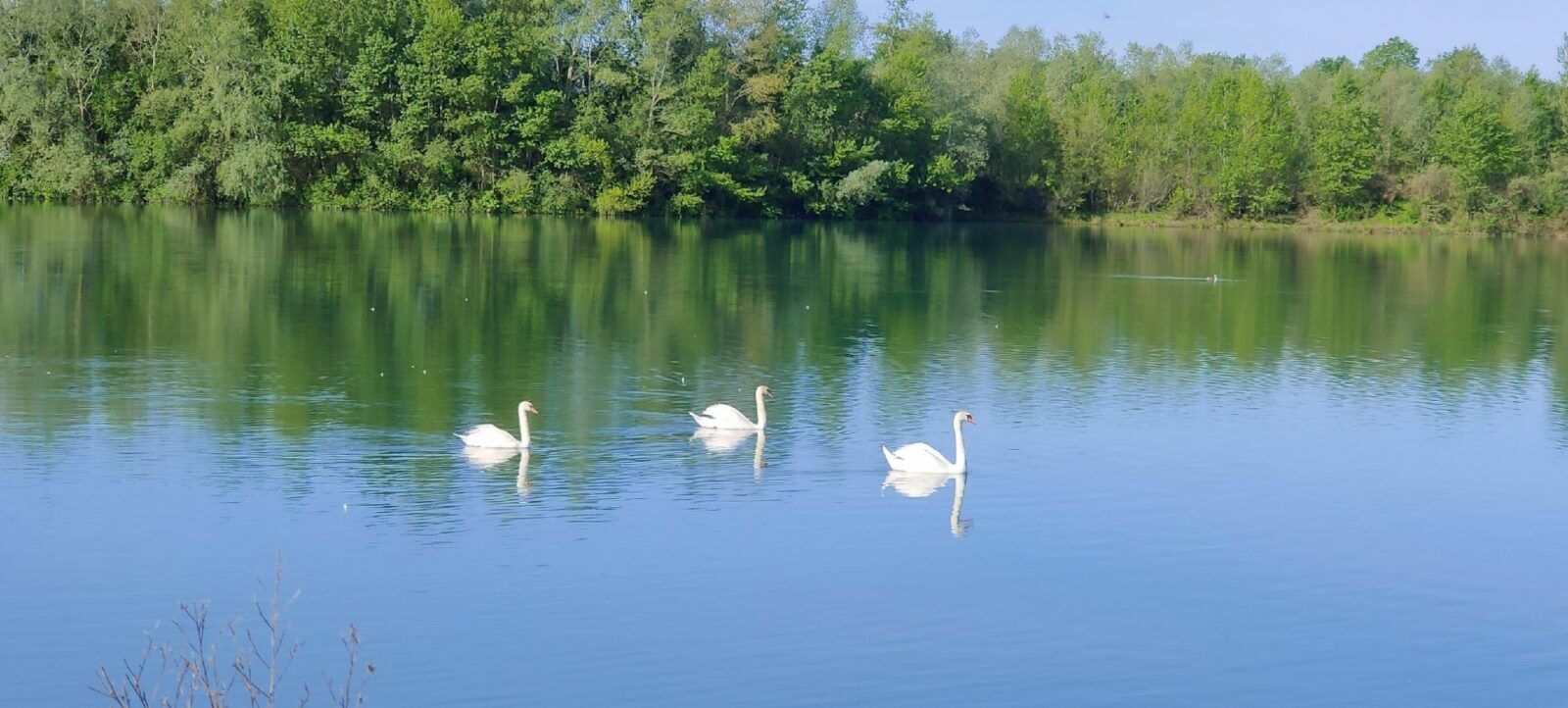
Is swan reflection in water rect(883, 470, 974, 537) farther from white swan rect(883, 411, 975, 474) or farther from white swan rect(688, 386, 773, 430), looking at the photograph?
white swan rect(688, 386, 773, 430)

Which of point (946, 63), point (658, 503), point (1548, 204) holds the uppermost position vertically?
point (946, 63)

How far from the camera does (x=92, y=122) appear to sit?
68.2 metres

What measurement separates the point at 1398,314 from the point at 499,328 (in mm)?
21046

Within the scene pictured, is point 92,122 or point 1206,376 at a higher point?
point 92,122

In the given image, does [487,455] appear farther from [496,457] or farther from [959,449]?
[959,449]

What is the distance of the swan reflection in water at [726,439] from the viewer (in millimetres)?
18100

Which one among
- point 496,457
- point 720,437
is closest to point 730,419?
point 720,437

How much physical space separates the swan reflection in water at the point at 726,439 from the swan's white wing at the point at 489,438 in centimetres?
226

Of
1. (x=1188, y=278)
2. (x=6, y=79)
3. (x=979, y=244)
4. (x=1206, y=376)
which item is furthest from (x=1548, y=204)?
(x=6, y=79)

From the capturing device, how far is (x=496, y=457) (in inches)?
674

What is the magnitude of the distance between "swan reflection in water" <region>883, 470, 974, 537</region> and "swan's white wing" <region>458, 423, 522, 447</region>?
4.09 meters

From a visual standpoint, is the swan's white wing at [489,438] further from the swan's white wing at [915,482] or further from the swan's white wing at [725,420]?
the swan's white wing at [915,482]

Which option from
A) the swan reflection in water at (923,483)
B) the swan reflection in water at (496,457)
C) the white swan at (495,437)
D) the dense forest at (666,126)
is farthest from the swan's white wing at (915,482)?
the dense forest at (666,126)

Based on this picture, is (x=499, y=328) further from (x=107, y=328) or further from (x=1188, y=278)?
(x=1188, y=278)
